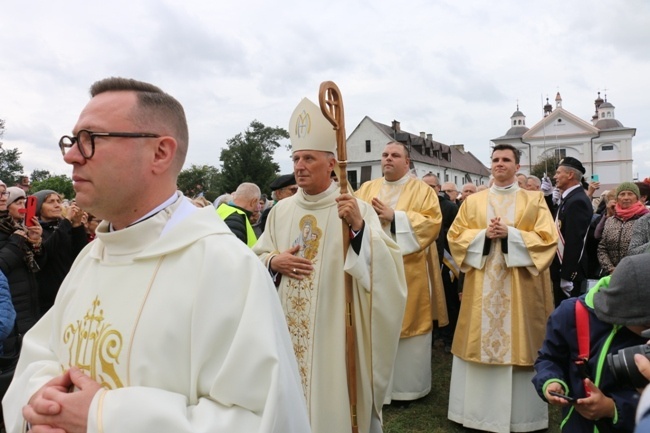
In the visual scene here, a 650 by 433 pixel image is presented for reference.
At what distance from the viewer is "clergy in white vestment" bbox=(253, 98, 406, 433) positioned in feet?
12.3

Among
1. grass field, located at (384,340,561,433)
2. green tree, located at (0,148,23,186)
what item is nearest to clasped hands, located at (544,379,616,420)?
grass field, located at (384,340,561,433)

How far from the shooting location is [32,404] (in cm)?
164

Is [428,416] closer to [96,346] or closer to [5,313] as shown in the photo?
[5,313]

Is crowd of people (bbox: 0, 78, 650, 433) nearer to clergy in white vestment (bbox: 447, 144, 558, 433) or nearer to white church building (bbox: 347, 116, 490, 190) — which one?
clergy in white vestment (bbox: 447, 144, 558, 433)

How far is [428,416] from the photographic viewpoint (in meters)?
5.46

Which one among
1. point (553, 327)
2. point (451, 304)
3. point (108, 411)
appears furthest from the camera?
point (451, 304)

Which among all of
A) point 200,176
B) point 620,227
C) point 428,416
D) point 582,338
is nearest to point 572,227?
point 620,227

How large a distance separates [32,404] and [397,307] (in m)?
2.74

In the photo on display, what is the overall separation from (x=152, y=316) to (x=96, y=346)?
237mm

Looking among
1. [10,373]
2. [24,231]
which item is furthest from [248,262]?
[24,231]

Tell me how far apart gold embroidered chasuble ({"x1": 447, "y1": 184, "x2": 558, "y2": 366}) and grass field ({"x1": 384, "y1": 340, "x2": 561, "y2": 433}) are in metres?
0.71

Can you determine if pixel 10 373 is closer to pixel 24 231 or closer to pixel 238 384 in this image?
pixel 24 231

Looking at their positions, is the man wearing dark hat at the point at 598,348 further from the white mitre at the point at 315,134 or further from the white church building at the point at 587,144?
the white church building at the point at 587,144

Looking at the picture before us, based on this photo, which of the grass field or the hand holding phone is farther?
the grass field
